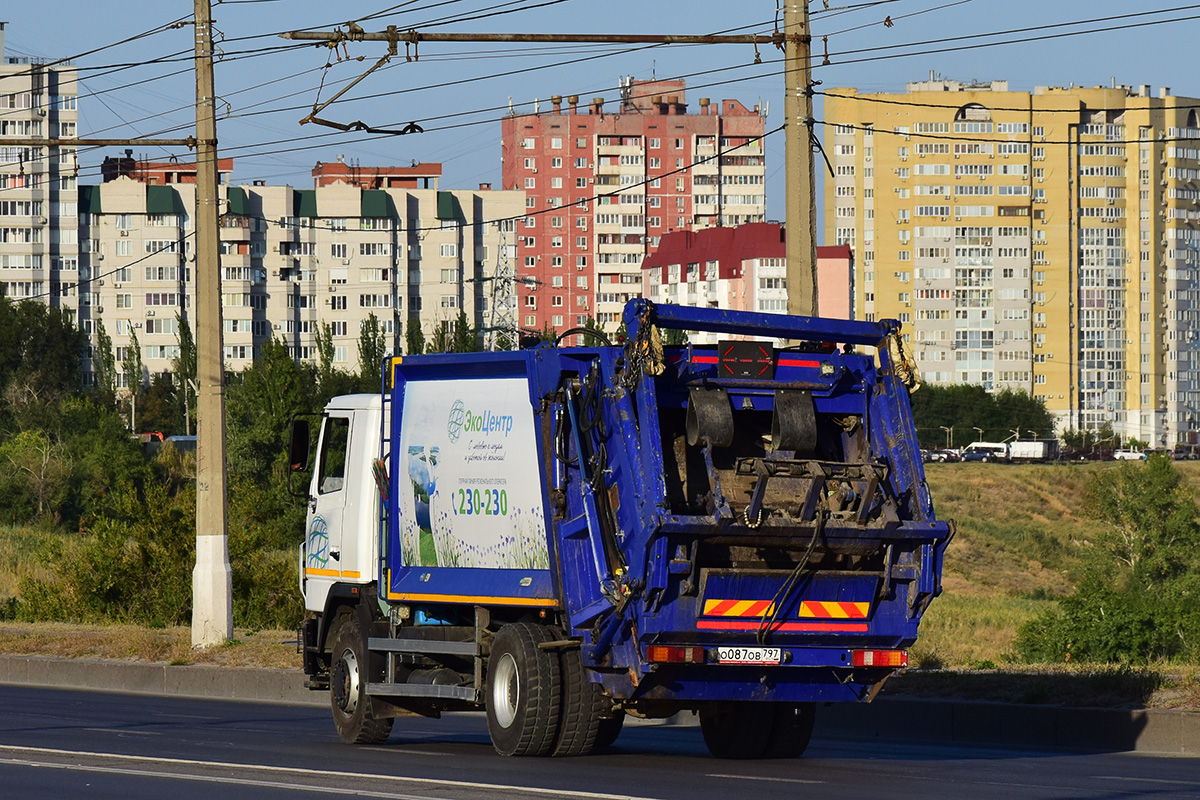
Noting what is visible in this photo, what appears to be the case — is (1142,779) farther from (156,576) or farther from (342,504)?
(156,576)

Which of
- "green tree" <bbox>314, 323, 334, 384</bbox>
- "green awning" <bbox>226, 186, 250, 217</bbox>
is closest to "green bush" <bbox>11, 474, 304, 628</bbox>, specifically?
"green tree" <bbox>314, 323, 334, 384</bbox>

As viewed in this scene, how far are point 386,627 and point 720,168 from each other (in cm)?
17417

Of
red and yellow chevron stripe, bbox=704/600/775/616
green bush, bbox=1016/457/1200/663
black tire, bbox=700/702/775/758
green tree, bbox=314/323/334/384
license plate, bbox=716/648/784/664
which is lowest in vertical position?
green bush, bbox=1016/457/1200/663

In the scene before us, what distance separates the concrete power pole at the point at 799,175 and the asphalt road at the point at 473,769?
13.5 ft

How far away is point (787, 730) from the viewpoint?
1272 centimetres

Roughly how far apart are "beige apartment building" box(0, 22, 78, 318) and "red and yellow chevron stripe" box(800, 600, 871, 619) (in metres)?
142

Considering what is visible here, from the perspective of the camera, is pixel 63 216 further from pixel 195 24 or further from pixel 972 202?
pixel 195 24

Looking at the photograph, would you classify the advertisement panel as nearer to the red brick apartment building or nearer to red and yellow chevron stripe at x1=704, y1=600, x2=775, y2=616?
red and yellow chevron stripe at x1=704, y1=600, x2=775, y2=616

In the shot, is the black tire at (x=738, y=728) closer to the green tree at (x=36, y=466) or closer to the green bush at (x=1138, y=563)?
the green bush at (x=1138, y=563)

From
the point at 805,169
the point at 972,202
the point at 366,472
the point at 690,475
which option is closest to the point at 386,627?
the point at 366,472

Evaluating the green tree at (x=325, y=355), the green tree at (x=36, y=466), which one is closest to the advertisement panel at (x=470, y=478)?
the green tree at (x=36, y=466)

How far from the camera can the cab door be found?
14.5 meters

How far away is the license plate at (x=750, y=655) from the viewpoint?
11.1 metres

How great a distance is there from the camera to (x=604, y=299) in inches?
7283
